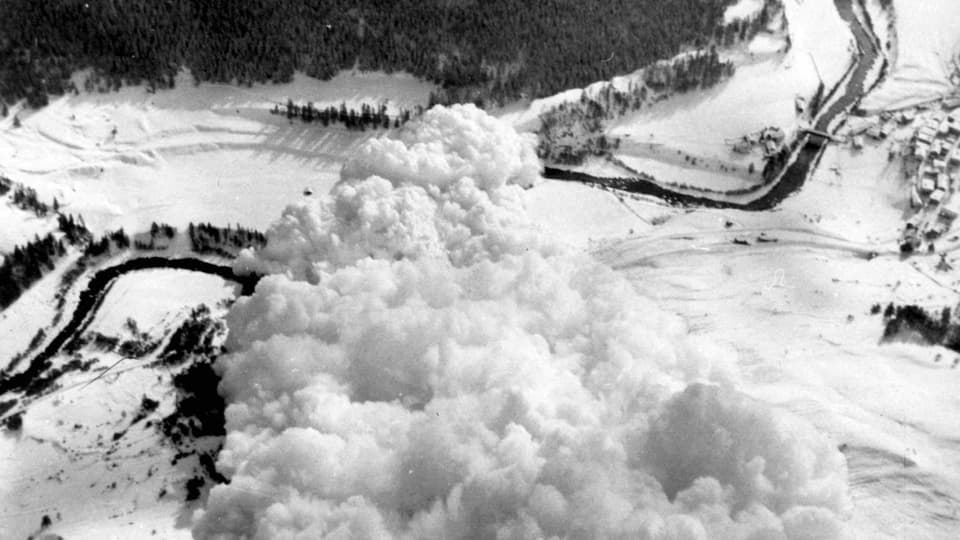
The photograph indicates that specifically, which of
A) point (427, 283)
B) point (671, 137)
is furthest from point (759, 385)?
point (671, 137)

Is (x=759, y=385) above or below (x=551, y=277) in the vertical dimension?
below

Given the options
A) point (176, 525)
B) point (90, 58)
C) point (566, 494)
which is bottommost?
point (176, 525)

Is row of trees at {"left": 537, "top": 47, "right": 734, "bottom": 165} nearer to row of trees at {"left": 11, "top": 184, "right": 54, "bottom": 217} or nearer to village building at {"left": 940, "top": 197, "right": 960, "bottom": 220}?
village building at {"left": 940, "top": 197, "right": 960, "bottom": 220}

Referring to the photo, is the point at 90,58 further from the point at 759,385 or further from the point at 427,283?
the point at 759,385

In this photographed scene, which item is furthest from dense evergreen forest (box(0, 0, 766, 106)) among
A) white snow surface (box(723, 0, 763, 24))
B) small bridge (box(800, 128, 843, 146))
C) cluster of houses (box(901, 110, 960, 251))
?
cluster of houses (box(901, 110, 960, 251))

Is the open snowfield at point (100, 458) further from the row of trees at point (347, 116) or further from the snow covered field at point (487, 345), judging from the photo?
the row of trees at point (347, 116)

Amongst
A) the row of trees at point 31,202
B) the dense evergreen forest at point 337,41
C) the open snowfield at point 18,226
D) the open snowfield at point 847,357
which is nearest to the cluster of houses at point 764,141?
the open snowfield at point 847,357

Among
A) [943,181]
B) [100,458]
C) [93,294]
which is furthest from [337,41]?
[943,181]
